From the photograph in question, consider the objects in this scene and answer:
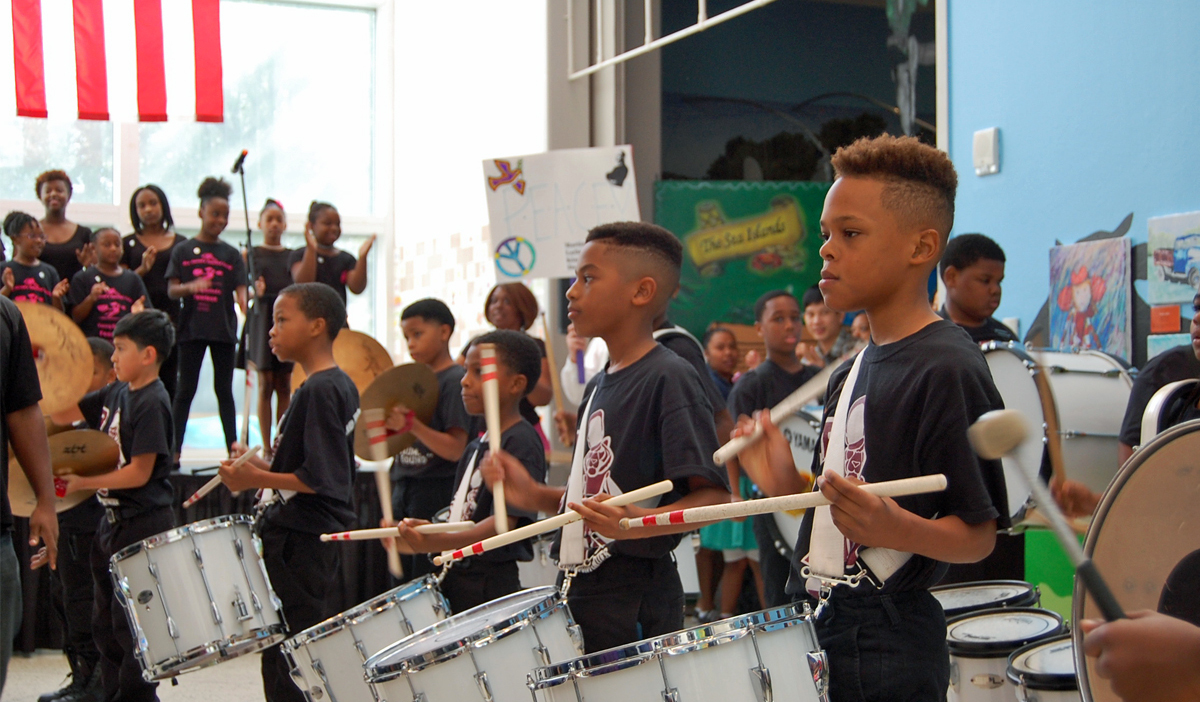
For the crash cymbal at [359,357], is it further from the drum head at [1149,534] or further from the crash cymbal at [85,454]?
the drum head at [1149,534]

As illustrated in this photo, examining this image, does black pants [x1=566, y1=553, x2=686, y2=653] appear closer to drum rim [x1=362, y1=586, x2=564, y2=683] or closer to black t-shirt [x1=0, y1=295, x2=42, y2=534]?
drum rim [x1=362, y1=586, x2=564, y2=683]

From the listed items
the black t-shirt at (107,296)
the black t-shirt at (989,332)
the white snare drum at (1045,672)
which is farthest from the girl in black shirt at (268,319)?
the white snare drum at (1045,672)

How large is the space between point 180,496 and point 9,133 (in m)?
4.60

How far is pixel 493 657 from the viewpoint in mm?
2357

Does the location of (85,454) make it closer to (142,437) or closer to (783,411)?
(142,437)

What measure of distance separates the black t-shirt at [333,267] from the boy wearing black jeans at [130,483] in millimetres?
3021

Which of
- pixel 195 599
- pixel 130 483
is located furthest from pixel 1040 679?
pixel 130 483

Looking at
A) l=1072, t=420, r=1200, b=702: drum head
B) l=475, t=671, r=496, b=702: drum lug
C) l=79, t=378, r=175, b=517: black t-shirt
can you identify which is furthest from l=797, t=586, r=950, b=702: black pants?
l=79, t=378, r=175, b=517: black t-shirt

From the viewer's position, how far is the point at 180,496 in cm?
581

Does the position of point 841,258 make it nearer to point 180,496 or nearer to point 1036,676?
point 1036,676

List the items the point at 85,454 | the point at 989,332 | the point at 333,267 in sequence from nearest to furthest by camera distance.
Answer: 1. the point at 989,332
2. the point at 85,454
3. the point at 333,267

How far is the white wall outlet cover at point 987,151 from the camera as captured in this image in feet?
14.8

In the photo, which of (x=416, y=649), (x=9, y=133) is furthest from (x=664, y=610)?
(x=9, y=133)

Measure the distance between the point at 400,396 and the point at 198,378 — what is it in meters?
3.13
